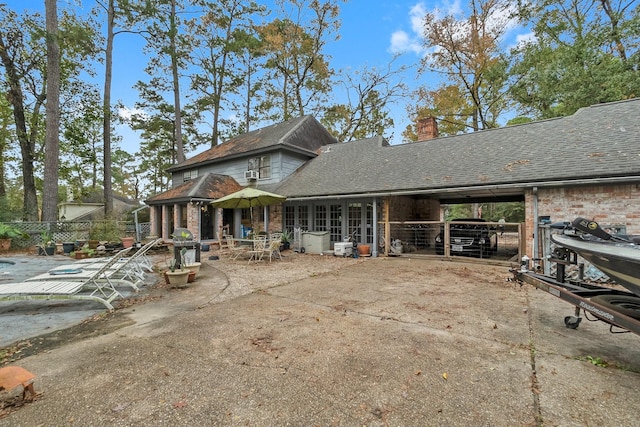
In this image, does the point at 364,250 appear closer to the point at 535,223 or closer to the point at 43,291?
the point at 535,223

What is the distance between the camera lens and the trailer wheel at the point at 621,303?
8.90 ft

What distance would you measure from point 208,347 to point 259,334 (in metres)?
0.60

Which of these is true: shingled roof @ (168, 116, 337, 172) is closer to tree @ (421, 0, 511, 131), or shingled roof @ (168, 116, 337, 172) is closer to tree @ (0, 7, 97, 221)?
tree @ (0, 7, 97, 221)

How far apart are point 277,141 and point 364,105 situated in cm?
1201

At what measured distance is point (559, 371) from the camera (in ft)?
8.61

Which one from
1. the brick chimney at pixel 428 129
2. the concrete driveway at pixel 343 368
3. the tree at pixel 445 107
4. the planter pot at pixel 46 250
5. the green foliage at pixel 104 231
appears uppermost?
the tree at pixel 445 107

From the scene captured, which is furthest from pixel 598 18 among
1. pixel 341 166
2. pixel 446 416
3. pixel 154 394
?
pixel 154 394

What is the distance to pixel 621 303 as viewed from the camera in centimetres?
293

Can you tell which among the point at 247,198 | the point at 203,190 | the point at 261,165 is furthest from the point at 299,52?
the point at 247,198

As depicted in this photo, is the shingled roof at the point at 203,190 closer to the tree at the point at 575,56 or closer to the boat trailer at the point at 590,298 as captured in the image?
the boat trailer at the point at 590,298

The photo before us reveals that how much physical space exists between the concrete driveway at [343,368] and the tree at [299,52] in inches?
892

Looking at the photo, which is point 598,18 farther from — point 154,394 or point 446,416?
point 154,394

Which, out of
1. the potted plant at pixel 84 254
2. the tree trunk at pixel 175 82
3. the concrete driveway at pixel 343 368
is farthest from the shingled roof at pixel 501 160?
the tree trunk at pixel 175 82

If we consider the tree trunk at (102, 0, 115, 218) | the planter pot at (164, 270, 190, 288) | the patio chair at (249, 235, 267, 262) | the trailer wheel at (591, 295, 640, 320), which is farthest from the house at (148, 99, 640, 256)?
the planter pot at (164, 270, 190, 288)
